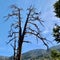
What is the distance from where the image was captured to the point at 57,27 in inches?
1206

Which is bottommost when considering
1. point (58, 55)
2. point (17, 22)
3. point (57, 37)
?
point (58, 55)

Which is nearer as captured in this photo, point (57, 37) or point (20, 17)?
point (20, 17)

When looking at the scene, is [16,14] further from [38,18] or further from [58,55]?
[58,55]

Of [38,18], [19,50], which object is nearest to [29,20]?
[38,18]

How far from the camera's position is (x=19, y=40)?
1095 centimetres

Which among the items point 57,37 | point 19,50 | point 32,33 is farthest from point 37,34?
point 57,37

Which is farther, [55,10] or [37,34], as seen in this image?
[55,10]

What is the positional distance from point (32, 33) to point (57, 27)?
1994 cm

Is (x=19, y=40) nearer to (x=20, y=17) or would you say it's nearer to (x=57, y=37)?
(x=20, y=17)

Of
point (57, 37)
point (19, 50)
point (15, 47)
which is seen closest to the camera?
point (19, 50)

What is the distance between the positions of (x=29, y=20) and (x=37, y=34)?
84 cm

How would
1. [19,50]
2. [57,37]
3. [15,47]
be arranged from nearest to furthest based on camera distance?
[19,50] < [15,47] < [57,37]

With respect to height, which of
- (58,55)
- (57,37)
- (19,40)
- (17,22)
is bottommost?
(58,55)

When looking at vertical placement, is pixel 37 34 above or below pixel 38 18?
below
